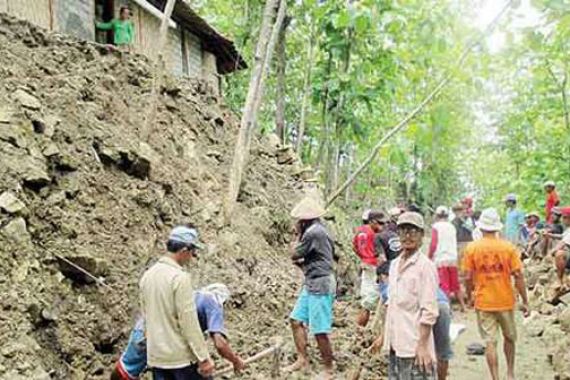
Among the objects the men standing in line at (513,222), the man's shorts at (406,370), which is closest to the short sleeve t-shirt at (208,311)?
the man's shorts at (406,370)

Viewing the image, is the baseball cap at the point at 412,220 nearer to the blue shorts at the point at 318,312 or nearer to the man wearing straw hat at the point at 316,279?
the man wearing straw hat at the point at 316,279

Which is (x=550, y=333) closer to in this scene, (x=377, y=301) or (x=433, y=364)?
(x=377, y=301)

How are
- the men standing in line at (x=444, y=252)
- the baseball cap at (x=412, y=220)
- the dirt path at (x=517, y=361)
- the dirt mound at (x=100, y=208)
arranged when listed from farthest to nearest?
the men standing in line at (x=444, y=252) < the dirt path at (x=517, y=361) < the dirt mound at (x=100, y=208) < the baseball cap at (x=412, y=220)

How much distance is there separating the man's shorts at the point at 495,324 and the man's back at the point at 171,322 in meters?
3.46

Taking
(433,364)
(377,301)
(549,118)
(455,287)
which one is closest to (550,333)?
(455,287)

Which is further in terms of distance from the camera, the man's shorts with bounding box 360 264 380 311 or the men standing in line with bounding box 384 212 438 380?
the man's shorts with bounding box 360 264 380 311

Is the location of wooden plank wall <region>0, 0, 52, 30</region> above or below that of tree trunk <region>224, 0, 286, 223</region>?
above

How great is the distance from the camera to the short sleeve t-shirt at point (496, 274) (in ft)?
21.6

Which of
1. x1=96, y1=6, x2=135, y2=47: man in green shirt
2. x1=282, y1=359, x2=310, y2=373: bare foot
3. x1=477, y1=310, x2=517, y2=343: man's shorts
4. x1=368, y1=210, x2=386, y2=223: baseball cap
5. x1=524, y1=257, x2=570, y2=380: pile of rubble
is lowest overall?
x1=524, y1=257, x2=570, y2=380: pile of rubble

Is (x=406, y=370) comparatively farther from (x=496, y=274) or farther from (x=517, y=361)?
(x=517, y=361)

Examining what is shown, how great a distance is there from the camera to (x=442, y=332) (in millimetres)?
5848

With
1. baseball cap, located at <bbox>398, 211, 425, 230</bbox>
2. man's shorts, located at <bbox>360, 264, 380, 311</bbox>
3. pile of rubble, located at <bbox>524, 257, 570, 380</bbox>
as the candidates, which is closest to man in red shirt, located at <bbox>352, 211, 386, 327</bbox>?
man's shorts, located at <bbox>360, 264, 380, 311</bbox>

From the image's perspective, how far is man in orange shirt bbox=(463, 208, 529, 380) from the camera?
657 centimetres

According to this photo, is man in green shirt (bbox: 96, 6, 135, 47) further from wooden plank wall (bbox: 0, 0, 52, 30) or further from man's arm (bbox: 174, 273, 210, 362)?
man's arm (bbox: 174, 273, 210, 362)
